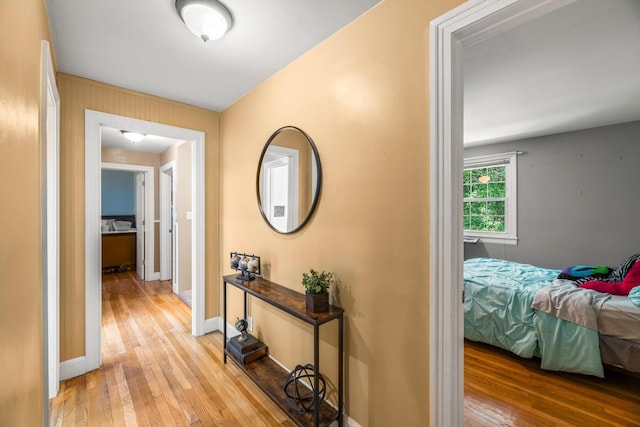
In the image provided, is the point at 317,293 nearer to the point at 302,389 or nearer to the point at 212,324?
the point at 302,389

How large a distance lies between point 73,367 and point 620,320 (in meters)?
4.41

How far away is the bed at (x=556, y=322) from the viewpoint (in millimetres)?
2113

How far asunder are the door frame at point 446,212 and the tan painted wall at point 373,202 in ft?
0.18

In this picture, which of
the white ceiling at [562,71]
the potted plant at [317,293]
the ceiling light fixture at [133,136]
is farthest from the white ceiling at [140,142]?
the white ceiling at [562,71]

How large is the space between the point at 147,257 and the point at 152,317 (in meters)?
2.09

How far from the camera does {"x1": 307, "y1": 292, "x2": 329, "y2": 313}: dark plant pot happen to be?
1.58 metres

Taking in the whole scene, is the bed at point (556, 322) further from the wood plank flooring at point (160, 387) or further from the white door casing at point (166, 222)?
the white door casing at point (166, 222)

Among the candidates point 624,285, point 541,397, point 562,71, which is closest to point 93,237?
point 541,397

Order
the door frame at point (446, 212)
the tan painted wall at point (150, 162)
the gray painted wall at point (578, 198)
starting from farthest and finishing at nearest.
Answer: the tan painted wall at point (150, 162) → the gray painted wall at point (578, 198) → the door frame at point (446, 212)

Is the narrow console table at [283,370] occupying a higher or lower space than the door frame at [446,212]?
lower

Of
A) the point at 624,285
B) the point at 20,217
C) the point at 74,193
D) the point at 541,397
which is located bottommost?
the point at 541,397

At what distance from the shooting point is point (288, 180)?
2070 millimetres

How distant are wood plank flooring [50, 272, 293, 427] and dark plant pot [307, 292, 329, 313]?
79cm

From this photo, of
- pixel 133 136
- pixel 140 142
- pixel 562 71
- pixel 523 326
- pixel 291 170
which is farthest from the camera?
pixel 140 142
